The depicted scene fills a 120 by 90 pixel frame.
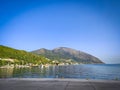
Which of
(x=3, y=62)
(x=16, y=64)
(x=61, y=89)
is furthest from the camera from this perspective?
(x=16, y=64)

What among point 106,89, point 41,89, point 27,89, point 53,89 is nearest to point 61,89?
point 53,89

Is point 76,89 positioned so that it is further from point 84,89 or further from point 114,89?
point 114,89

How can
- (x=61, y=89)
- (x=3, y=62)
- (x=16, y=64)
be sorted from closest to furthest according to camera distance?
1. (x=61, y=89)
2. (x=3, y=62)
3. (x=16, y=64)

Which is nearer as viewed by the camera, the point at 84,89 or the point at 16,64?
the point at 84,89

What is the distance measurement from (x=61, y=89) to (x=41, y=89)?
122 centimetres

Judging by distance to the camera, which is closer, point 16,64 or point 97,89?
point 97,89

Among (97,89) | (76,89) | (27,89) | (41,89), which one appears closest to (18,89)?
(27,89)

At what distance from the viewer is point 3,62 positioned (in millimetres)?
180000

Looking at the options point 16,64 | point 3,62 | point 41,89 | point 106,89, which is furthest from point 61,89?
point 16,64

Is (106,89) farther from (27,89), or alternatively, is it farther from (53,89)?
(27,89)

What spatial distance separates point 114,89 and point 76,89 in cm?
229

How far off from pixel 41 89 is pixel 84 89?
102 inches

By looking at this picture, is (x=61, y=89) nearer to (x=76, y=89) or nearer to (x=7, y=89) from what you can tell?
(x=76, y=89)

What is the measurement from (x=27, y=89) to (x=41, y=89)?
839 mm
